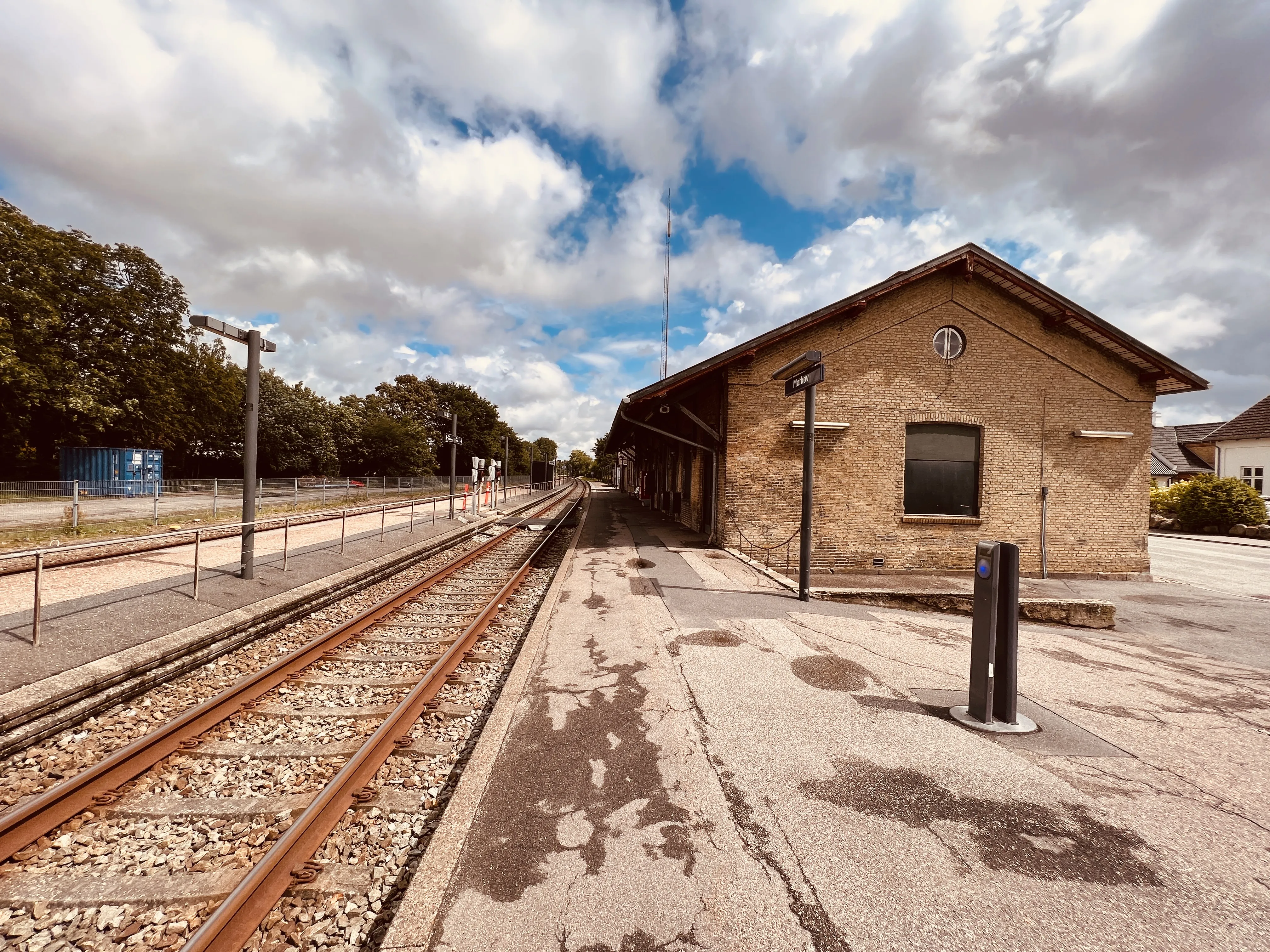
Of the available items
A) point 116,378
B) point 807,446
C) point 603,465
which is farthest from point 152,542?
point 603,465

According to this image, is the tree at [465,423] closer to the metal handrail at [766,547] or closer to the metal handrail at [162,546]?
the metal handrail at [162,546]

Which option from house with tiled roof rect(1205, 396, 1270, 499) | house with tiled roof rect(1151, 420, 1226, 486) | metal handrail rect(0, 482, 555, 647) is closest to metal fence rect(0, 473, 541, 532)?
metal handrail rect(0, 482, 555, 647)

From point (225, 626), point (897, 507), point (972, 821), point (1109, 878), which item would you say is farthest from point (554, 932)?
point (897, 507)

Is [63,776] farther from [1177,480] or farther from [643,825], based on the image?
[1177,480]

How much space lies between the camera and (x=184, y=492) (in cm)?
1958

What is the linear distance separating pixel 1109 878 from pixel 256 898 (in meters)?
4.08

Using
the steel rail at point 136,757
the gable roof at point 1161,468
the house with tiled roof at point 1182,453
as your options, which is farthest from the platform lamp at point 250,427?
the gable roof at point 1161,468

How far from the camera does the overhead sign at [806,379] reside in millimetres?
8133

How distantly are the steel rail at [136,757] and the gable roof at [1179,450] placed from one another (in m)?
45.3

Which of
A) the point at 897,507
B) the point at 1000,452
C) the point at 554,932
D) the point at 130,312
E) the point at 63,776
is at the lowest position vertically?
the point at 63,776

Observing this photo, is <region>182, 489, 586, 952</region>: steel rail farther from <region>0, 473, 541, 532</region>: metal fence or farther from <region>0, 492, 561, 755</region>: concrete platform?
<region>0, 473, 541, 532</region>: metal fence

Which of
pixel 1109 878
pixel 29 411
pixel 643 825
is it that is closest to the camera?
pixel 1109 878

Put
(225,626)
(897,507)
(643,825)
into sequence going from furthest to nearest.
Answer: (897,507), (225,626), (643,825)

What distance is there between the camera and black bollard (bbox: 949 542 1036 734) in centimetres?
410
